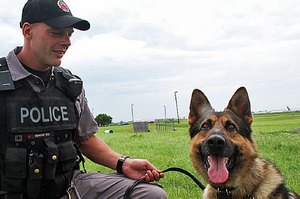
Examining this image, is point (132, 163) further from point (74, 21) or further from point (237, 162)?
point (74, 21)

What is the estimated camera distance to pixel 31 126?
2178 millimetres

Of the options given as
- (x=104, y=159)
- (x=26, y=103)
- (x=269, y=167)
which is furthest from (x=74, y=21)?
(x=269, y=167)

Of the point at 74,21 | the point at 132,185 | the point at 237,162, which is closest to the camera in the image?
the point at 132,185

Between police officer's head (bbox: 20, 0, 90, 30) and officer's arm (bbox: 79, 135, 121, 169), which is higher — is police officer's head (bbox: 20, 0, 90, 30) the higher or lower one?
the higher one

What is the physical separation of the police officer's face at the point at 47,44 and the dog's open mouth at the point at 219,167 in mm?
2042

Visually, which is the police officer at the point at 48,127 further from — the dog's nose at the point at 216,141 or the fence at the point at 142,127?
the fence at the point at 142,127

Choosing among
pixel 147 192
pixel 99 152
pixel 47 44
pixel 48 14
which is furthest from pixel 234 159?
pixel 48 14

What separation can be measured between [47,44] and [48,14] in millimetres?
313

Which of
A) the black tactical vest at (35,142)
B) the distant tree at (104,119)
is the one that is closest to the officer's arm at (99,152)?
the black tactical vest at (35,142)

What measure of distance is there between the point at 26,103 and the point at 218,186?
2262mm

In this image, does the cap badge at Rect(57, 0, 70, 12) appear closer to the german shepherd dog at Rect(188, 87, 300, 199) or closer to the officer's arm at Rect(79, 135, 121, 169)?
the officer's arm at Rect(79, 135, 121, 169)

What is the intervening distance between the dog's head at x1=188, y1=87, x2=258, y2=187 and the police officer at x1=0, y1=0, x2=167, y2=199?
2.16ft

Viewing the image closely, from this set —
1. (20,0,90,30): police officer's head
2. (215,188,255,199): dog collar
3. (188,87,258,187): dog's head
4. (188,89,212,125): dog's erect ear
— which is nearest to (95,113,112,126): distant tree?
(188,89,212,125): dog's erect ear

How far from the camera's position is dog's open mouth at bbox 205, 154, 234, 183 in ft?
8.37
